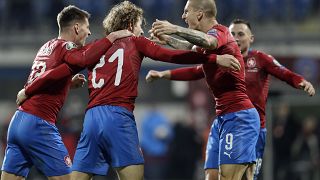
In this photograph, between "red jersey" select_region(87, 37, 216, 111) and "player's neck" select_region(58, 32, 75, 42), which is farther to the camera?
"player's neck" select_region(58, 32, 75, 42)

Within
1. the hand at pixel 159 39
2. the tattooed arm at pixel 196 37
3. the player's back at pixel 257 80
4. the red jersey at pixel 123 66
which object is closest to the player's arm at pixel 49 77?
the red jersey at pixel 123 66

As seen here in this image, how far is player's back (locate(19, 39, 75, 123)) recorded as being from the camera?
810cm

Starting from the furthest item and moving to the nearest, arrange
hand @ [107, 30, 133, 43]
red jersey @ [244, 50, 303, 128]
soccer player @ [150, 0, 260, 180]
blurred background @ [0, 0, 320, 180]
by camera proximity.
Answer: blurred background @ [0, 0, 320, 180] → red jersey @ [244, 50, 303, 128] → soccer player @ [150, 0, 260, 180] → hand @ [107, 30, 133, 43]

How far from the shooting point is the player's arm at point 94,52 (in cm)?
771

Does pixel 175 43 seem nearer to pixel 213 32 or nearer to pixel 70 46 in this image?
Result: pixel 213 32

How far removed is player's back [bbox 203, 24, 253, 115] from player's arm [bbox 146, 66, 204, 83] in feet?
3.24

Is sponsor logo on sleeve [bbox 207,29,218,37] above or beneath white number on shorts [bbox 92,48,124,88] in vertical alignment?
above

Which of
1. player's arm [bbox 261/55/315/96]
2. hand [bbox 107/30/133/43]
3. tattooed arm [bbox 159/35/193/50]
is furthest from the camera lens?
player's arm [bbox 261/55/315/96]

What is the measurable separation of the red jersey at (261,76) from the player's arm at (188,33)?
180cm

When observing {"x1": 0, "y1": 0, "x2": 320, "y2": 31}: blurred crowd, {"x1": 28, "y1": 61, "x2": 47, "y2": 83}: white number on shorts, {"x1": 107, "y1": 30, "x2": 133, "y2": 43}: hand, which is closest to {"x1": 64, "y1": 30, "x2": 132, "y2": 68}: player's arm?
{"x1": 107, "y1": 30, "x2": 133, "y2": 43}: hand

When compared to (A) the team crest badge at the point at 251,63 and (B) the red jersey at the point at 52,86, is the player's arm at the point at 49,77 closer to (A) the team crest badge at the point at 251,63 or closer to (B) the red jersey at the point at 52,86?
(B) the red jersey at the point at 52,86

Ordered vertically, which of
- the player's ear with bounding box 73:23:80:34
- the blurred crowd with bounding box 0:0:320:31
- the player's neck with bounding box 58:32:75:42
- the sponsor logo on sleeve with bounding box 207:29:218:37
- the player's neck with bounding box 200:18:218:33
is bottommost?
the player's neck with bounding box 58:32:75:42

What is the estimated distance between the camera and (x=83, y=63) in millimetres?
7785

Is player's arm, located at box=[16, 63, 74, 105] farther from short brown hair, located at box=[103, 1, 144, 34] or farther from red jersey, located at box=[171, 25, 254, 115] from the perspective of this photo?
red jersey, located at box=[171, 25, 254, 115]
